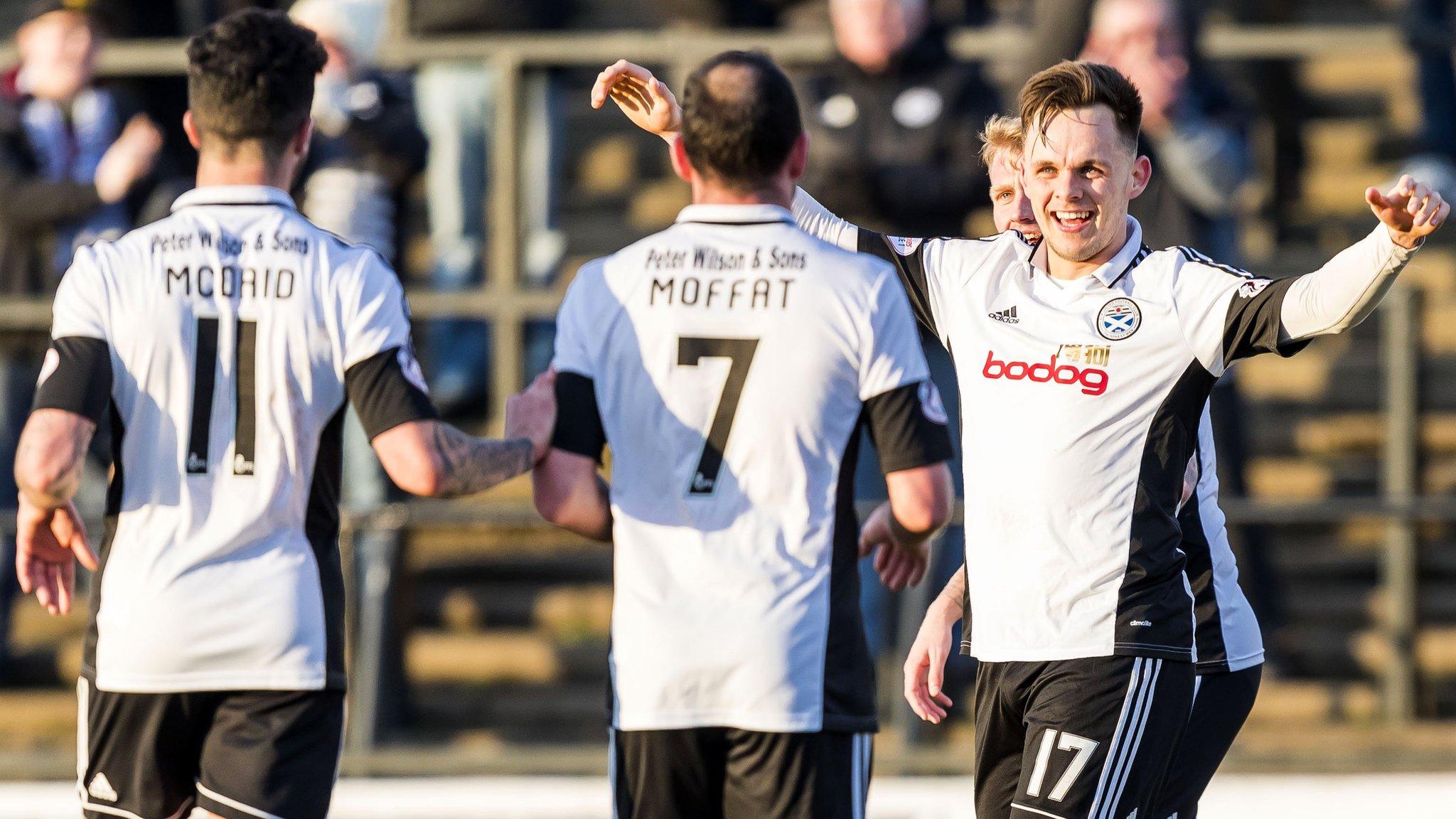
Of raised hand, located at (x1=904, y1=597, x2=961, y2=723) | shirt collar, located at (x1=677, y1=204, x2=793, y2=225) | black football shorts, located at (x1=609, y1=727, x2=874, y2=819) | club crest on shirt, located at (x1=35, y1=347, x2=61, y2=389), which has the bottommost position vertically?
black football shorts, located at (x1=609, y1=727, x2=874, y2=819)

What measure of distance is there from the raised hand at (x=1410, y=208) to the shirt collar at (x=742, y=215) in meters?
1.23

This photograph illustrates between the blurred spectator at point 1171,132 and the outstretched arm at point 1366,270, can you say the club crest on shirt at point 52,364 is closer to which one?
the outstretched arm at point 1366,270

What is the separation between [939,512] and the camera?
4.13 meters

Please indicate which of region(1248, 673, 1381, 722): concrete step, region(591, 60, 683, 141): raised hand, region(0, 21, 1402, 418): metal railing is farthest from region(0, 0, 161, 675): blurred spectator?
region(1248, 673, 1381, 722): concrete step

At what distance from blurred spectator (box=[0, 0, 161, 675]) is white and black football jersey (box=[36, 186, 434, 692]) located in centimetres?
363

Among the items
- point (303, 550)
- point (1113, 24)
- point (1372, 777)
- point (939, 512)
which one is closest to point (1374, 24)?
point (1113, 24)

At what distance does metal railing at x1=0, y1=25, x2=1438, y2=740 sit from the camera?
7.33m

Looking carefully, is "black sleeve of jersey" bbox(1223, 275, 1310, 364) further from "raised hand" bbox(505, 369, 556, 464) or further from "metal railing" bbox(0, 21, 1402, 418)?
"metal railing" bbox(0, 21, 1402, 418)

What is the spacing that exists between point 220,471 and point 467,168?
14.2 ft

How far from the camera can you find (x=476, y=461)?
4.14m

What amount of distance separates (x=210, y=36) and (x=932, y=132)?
3.60 meters

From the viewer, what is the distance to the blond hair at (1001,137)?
432cm

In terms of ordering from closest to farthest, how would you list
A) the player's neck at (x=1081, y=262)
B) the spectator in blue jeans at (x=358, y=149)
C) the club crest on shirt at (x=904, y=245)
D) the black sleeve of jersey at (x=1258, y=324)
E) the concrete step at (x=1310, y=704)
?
1. the black sleeve of jersey at (x=1258, y=324)
2. the player's neck at (x=1081, y=262)
3. the club crest on shirt at (x=904, y=245)
4. the concrete step at (x=1310, y=704)
5. the spectator in blue jeans at (x=358, y=149)

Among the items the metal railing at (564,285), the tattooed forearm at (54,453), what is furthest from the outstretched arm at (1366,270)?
the metal railing at (564,285)
